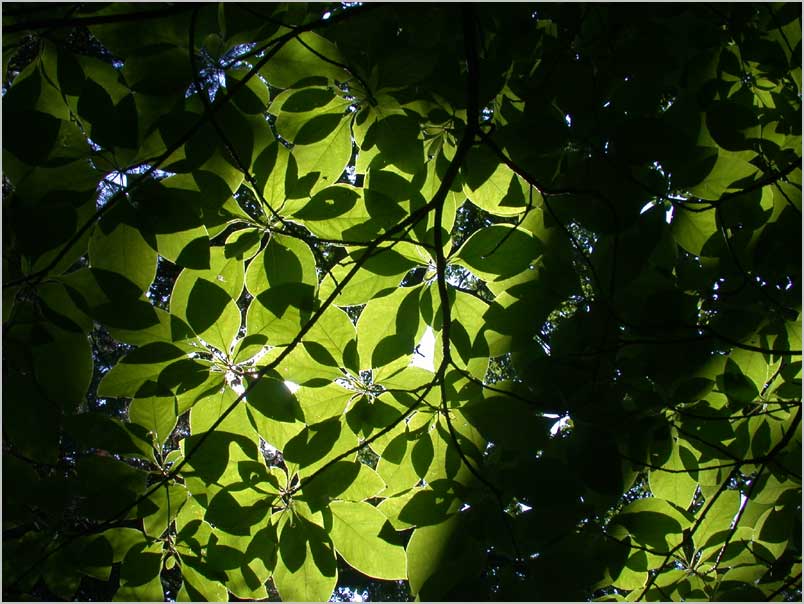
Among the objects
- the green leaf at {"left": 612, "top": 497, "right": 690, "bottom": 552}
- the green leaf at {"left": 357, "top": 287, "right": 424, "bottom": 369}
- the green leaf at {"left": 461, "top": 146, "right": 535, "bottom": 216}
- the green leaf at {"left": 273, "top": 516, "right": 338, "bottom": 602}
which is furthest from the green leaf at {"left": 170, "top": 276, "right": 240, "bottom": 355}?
the green leaf at {"left": 612, "top": 497, "right": 690, "bottom": 552}

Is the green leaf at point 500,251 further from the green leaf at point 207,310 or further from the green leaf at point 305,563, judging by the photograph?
the green leaf at point 305,563

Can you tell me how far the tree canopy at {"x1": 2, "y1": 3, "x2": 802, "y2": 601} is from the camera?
1119 mm

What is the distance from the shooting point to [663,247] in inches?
53.7

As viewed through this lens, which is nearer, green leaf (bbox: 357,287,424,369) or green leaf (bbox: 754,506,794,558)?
green leaf (bbox: 357,287,424,369)

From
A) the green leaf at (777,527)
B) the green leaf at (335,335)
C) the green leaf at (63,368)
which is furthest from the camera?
the green leaf at (777,527)

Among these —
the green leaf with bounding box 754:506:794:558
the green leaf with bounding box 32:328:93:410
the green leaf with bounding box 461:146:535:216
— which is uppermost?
the green leaf with bounding box 461:146:535:216

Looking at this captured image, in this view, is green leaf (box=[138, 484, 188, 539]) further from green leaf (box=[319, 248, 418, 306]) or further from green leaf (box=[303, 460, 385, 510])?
green leaf (box=[319, 248, 418, 306])

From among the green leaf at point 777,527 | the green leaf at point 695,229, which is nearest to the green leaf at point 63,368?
the green leaf at point 695,229

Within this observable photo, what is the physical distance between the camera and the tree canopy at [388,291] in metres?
1.12

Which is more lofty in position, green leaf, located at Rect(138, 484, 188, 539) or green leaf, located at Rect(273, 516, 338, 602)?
green leaf, located at Rect(138, 484, 188, 539)

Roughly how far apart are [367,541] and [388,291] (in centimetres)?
55

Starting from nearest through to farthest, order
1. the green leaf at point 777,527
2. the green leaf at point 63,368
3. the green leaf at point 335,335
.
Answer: the green leaf at point 63,368
the green leaf at point 335,335
the green leaf at point 777,527

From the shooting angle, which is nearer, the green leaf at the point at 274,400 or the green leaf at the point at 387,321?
the green leaf at the point at 274,400

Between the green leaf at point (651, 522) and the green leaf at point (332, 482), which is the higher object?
the green leaf at point (332, 482)
